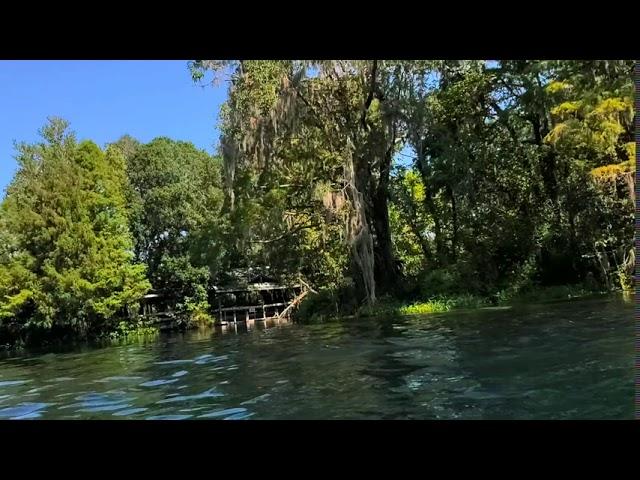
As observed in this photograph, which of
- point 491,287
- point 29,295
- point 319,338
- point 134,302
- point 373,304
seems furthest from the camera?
point 134,302

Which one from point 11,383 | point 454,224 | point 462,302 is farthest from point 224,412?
point 454,224

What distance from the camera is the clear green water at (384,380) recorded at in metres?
4.87

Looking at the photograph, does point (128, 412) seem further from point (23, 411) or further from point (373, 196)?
point (373, 196)

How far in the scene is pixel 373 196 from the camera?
20.0 meters

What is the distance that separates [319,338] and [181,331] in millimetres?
16539

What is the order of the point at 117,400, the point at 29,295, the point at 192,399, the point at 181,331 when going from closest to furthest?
the point at 192,399, the point at 117,400, the point at 29,295, the point at 181,331

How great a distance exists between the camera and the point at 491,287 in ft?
64.3

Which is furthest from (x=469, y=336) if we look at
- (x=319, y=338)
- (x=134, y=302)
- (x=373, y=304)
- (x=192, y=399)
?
(x=134, y=302)

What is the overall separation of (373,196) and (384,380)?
13999 mm

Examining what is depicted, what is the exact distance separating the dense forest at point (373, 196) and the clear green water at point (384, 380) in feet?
20.7

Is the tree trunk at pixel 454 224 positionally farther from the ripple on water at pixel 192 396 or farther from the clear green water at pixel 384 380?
the ripple on water at pixel 192 396

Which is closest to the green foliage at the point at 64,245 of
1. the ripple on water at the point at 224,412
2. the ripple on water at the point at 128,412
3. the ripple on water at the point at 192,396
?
the ripple on water at the point at 192,396

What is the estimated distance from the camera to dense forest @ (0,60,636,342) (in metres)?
17.5
